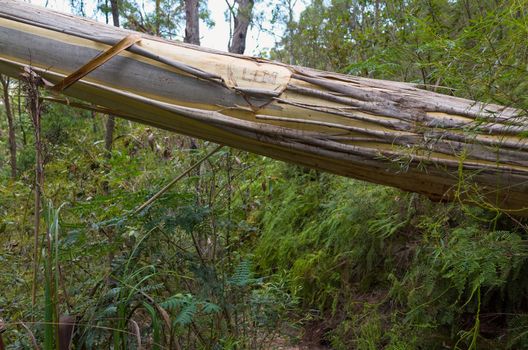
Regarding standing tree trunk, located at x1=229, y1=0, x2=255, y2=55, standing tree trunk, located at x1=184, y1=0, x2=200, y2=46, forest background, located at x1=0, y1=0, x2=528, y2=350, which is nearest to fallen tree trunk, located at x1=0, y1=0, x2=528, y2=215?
forest background, located at x1=0, y1=0, x2=528, y2=350

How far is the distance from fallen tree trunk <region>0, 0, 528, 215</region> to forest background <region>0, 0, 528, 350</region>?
0.16 m

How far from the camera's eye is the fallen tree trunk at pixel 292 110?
230 cm

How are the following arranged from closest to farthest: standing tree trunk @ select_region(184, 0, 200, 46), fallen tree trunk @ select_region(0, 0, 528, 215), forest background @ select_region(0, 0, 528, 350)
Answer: fallen tree trunk @ select_region(0, 0, 528, 215) < forest background @ select_region(0, 0, 528, 350) < standing tree trunk @ select_region(184, 0, 200, 46)

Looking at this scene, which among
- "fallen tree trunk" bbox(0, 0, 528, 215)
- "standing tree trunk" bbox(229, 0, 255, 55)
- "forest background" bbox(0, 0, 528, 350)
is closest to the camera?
"fallen tree trunk" bbox(0, 0, 528, 215)

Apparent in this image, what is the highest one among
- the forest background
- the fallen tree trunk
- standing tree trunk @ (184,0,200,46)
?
standing tree trunk @ (184,0,200,46)

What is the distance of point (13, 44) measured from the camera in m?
2.58

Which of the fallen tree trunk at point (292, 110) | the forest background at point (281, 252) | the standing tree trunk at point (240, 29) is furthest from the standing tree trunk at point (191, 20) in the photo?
the fallen tree trunk at point (292, 110)

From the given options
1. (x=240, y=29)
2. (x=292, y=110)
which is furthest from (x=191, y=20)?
(x=292, y=110)

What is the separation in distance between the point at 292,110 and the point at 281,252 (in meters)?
3.27

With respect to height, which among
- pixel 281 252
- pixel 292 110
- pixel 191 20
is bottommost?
pixel 281 252

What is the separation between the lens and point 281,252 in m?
5.52

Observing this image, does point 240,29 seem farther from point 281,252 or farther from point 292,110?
point 292,110

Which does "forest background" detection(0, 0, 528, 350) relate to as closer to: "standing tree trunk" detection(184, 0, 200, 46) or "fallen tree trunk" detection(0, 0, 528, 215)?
"fallen tree trunk" detection(0, 0, 528, 215)

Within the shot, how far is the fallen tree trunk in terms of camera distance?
230 centimetres
